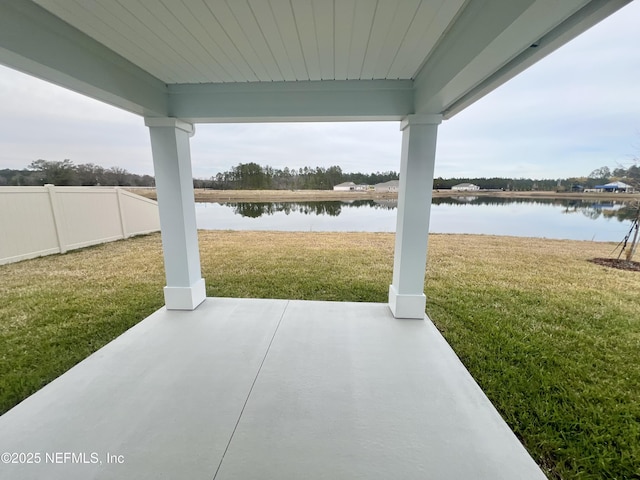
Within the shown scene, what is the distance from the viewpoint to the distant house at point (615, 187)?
4805 mm

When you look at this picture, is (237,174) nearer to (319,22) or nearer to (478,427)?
(319,22)

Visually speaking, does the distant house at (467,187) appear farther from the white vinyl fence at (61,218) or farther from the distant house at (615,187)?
the white vinyl fence at (61,218)

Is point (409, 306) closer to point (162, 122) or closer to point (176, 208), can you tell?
point (176, 208)

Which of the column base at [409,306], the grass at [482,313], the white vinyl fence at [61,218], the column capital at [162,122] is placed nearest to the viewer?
the grass at [482,313]

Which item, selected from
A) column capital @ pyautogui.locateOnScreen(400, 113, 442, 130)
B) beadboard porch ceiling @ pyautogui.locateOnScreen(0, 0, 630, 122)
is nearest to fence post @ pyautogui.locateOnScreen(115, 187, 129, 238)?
beadboard porch ceiling @ pyautogui.locateOnScreen(0, 0, 630, 122)

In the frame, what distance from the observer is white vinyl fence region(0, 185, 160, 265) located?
4590mm

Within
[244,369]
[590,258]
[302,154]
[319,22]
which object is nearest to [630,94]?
[319,22]

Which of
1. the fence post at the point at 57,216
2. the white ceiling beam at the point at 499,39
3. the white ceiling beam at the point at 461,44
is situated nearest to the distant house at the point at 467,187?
the white ceiling beam at the point at 461,44

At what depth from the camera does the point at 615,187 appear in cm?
499

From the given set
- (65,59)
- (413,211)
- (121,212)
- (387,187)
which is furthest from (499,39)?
(121,212)

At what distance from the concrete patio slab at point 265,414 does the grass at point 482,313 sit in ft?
0.97

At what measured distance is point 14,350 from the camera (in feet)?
7.62

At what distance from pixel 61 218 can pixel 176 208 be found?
4592 millimetres

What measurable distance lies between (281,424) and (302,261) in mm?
3620
